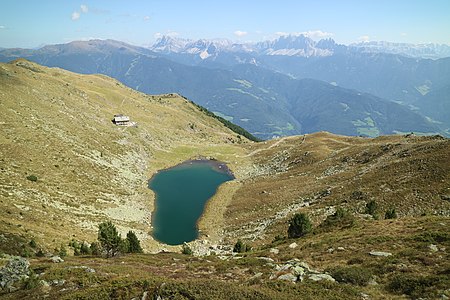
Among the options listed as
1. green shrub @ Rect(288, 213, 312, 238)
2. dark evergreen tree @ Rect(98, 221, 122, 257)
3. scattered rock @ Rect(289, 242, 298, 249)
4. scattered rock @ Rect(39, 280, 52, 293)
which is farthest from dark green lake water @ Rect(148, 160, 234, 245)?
scattered rock @ Rect(39, 280, 52, 293)

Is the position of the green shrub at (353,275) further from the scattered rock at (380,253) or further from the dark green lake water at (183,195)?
the dark green lake water at (183,195)

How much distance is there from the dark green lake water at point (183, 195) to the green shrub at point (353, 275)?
125 feet

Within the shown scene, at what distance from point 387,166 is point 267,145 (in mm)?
70051

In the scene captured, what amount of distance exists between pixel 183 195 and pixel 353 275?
202 feet

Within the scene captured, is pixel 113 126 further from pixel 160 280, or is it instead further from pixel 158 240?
pixel 160 280

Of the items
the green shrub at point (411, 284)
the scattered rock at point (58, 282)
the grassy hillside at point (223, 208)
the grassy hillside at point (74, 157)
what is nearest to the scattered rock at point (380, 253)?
the grassy hillside at point (223, 208)

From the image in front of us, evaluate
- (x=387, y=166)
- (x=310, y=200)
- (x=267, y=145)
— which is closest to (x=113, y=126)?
(x=267, y=145)

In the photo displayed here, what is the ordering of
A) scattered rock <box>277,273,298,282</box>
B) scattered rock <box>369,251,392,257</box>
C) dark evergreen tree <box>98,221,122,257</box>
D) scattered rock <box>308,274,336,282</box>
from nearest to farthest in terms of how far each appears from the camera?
1. scattered rock <box>308,274,336,282</box>
2. scattered rock <box>277,273,298,282</box>
3. scattered rock <box>369,251,392,257</box>
4. dark evergreen tree <box>98,221,122,257</box>

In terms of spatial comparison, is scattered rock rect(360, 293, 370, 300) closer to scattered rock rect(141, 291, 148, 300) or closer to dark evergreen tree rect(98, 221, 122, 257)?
scattered rock rect(141, 291, 148, 300)

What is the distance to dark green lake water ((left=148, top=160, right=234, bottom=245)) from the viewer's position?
60.4 metres

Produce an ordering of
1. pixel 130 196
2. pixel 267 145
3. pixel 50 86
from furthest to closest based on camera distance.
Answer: pixel 267 145
pixel 50 86
pixel 130 196

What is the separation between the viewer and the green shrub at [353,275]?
70.6ft

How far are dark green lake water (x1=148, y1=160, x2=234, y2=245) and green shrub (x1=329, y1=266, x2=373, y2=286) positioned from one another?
3817 cm

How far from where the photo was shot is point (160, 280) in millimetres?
20078
